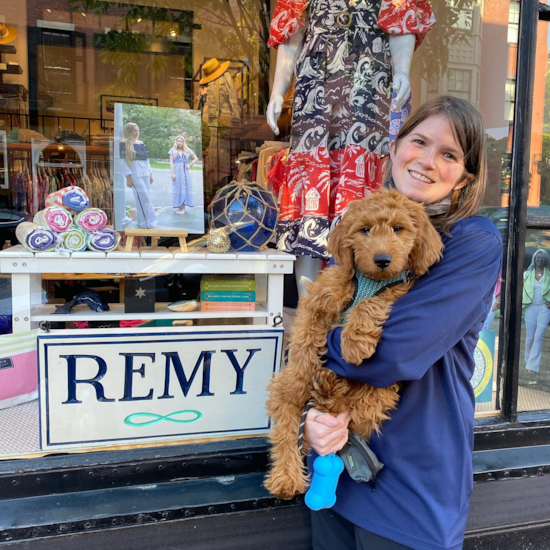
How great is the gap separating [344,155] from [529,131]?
2.63ft

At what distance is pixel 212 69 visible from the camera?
3.94 meters

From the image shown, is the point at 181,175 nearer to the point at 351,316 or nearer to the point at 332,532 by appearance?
the point at 351,316

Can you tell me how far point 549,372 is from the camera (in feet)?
8.03

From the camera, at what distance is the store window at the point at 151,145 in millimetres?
2055

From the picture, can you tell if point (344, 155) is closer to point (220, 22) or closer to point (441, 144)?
point (441, 144)

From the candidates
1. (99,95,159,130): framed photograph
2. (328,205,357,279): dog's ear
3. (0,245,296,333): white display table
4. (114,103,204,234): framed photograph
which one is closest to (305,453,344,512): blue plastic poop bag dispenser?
(328,205,357,279): dog's ear

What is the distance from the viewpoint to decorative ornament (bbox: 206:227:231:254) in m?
2.19

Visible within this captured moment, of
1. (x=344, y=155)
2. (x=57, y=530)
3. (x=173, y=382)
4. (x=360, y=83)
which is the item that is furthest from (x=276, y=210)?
(x=57, y=530)

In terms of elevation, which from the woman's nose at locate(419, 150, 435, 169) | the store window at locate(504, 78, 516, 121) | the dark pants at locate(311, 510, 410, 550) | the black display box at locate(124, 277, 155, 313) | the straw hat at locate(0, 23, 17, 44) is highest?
the straw hat at locate(0, 23, 17, 44)

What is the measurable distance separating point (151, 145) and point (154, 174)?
5.2 inches

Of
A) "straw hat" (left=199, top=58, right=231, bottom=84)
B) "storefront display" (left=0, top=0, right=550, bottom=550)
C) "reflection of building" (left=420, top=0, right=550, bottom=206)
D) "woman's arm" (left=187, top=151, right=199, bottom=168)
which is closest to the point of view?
"storefront display" (left=0, top=0, right=550, bottom=550)

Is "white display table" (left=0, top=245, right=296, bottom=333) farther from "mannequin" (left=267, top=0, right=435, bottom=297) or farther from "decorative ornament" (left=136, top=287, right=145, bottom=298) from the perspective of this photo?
"mannequin" (left=267, top=0, right=435, bottom=297)

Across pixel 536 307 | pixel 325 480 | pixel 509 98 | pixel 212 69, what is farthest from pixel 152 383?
pixel 212 69

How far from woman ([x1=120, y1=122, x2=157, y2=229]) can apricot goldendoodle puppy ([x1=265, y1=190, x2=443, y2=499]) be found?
1292 millimetres
